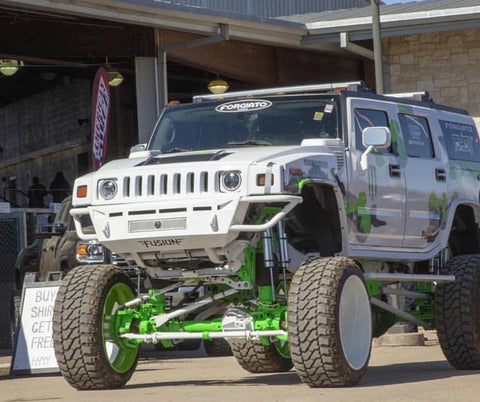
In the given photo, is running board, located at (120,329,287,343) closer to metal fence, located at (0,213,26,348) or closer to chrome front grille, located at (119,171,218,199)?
chrome front grille, located at (119,171,218,199)

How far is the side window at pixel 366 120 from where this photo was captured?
11.4m

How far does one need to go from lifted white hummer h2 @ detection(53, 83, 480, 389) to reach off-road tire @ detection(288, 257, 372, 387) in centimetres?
1

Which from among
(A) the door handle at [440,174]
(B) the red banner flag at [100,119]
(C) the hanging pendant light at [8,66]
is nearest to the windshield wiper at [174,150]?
(A) the door handle at [440,174]

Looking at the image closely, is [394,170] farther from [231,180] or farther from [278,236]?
[231,180]

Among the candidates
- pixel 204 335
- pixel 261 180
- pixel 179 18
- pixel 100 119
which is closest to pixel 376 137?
pixel 261 180

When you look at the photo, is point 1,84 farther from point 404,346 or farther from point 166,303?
point 166,303

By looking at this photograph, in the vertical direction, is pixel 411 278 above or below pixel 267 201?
below

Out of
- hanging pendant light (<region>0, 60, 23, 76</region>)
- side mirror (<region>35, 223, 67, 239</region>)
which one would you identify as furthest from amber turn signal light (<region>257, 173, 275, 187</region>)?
hanging pendant light (<region>0, 60, 23, 76</region>)

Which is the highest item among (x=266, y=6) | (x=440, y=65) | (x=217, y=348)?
(x=266, y=6)

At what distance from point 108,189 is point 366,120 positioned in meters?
2.52

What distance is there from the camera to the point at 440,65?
26.5m

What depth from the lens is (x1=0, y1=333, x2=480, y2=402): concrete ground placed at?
951 cm

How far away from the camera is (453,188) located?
12641 millimetres

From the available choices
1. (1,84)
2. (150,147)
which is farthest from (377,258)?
(1,84)
